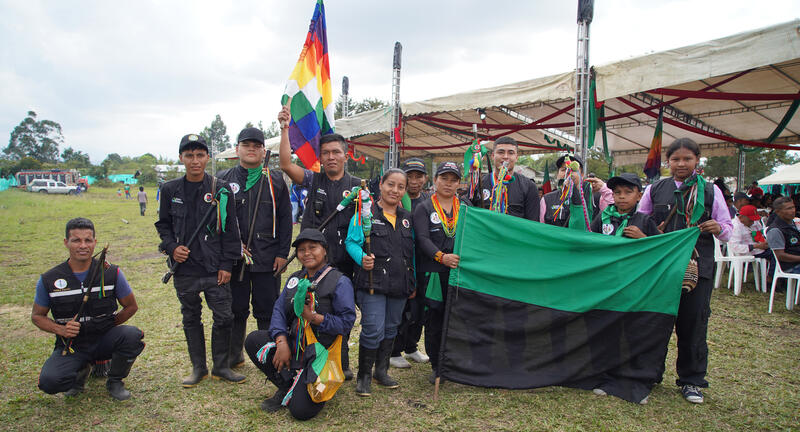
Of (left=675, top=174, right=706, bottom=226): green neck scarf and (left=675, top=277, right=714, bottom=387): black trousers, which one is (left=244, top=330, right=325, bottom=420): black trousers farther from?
(left=675, top=174, right=706, bottom=226): green neck scarf

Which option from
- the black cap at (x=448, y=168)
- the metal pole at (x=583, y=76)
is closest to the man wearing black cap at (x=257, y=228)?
the black cap at (x=448, y=168)

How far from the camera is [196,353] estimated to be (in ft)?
12.3

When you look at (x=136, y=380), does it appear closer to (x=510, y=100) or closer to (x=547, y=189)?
(x=510, y=100)

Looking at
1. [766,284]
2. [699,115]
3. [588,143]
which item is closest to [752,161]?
[699,115]

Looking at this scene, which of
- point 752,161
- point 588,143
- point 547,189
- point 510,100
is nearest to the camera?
point 588,143

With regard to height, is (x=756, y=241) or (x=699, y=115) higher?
(x=699, y=115)

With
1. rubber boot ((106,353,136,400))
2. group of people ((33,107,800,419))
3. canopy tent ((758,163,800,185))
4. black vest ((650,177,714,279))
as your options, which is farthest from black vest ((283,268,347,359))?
canopy tent ((758,163,800,185))

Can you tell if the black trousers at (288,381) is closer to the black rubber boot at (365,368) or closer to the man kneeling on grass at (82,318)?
the black rubber boot at (365,368)

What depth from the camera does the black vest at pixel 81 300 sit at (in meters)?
3.34

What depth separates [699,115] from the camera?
938cm

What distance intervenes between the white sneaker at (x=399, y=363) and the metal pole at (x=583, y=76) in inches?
143

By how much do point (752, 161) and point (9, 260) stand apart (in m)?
38.8

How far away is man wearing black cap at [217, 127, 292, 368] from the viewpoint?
3885 mm

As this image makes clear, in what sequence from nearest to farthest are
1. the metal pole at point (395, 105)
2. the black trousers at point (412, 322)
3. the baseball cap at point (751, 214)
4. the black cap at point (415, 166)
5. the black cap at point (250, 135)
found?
the black cap at point (250, 135) < the black trousers at point (412, 322) < the black cap at point (415, 166) < the baseball cap at point (751, 214) < the metal pole at point (395, 105)
